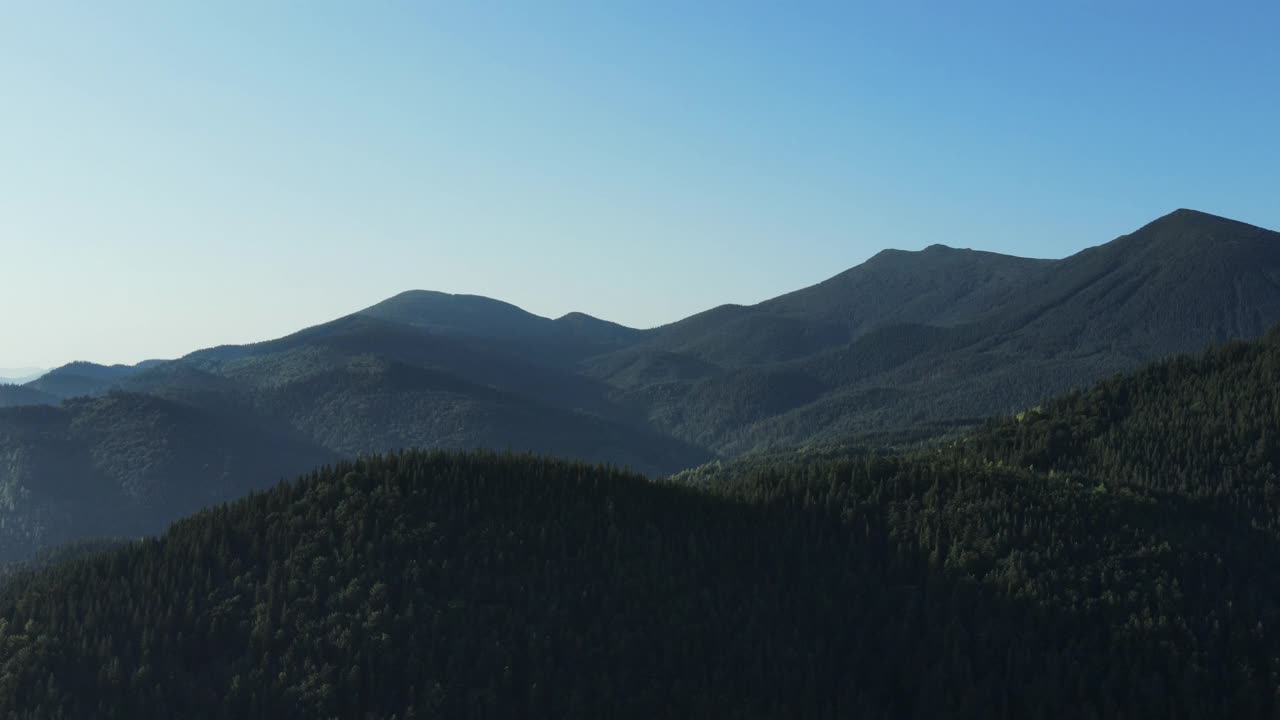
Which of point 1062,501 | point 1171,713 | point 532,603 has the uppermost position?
point 1062,501

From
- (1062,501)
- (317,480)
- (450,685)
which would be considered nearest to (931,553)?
(1062,501)

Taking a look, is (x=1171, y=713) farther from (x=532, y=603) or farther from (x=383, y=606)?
(x=383, y=606)

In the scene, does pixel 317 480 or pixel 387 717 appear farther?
pixel 317 480

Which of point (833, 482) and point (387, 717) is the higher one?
point (833, 482)

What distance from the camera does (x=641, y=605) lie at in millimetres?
123938

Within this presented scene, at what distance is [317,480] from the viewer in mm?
139750

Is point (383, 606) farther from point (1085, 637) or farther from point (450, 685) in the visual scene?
point (1085, 637)

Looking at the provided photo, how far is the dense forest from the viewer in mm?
110688

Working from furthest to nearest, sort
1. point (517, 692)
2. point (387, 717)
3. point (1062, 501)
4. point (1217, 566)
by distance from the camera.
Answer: point (1062, 501)
point (1217, 566)
point (517, 692)
point (387, 717)

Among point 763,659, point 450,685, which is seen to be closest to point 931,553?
point 763,659

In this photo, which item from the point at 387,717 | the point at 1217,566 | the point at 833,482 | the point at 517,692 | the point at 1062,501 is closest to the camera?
the point at 387,717

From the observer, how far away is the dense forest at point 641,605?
110688 millimetres

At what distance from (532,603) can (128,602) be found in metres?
43.9

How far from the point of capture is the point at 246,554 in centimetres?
12669
